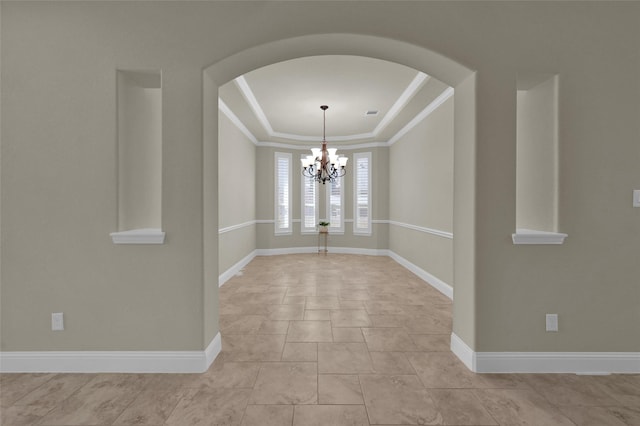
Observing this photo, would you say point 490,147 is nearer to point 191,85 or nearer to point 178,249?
point 191,85

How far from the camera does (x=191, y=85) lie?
7.72 ft

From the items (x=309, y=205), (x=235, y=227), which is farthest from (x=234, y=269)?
(x=309, y=205)

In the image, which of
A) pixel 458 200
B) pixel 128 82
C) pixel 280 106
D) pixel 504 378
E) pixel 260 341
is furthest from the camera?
pixel 280 106

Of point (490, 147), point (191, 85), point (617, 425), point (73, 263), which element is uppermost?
point (191, 85)

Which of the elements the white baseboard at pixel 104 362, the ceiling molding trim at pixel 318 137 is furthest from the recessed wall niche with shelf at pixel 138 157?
the ceiling molding trim at pixel 318 137

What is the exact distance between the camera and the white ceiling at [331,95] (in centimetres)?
397

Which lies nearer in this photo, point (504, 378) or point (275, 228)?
point (504, 378)

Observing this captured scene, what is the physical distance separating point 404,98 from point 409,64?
90.7 inches

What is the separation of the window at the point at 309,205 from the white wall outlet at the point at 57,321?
243 inches

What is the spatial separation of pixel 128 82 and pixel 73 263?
1.47 metres

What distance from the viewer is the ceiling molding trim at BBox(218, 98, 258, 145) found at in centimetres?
492

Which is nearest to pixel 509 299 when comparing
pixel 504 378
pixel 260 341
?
pixel 504 378

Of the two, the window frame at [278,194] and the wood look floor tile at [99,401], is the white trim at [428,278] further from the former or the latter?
the wood look floor tile at [99,401]

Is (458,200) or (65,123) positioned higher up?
(65,123)
